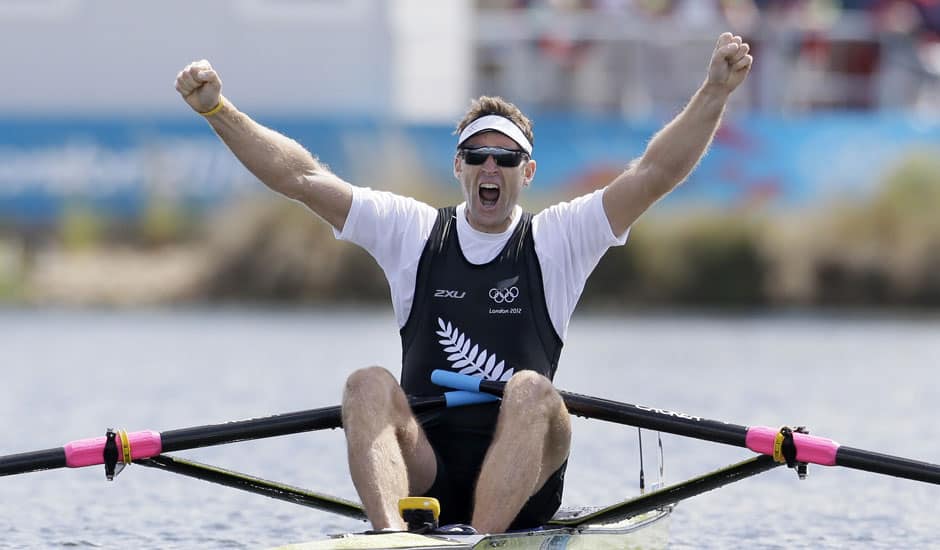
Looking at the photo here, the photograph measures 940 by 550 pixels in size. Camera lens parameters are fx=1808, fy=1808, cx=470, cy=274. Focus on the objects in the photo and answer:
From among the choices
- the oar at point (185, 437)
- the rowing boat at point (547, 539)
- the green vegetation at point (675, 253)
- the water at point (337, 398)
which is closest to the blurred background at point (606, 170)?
the green vegetation at point (675, 253)

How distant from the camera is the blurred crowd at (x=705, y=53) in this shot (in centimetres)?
2303

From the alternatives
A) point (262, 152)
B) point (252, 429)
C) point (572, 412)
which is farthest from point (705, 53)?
point (252, 429)

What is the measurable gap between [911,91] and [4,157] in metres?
11.9

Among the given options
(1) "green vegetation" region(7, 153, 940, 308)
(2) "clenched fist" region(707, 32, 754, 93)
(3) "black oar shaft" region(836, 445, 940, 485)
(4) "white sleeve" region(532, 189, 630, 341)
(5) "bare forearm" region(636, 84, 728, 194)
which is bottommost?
(3) "black oar shaft" region(836, 445, 940, 485)

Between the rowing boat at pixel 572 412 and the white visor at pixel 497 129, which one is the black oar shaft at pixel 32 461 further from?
the white visor at pixel 497 129

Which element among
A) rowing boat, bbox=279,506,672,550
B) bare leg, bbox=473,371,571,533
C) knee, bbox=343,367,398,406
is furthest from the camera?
knee, bbox=343,367,398,406

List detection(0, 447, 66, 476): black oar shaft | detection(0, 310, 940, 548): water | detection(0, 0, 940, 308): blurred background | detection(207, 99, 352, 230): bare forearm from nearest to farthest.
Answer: detection(0, 447, 66, 476): black oar shaft → detection(207, 99, 352, 230): bare forearm → detection(0, 310, 940, 548): water → detection(0, 0, 940, 308): blurred background

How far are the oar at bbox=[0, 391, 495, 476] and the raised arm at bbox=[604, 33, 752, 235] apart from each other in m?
1.07

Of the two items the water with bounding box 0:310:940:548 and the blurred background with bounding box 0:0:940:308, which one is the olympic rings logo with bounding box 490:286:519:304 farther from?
the blurred background with bounding box 0:0:940:308

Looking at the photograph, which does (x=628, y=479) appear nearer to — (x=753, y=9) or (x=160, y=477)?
(x=160, y=477)

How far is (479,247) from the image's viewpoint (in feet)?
26.2

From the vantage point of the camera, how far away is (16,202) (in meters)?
23.7

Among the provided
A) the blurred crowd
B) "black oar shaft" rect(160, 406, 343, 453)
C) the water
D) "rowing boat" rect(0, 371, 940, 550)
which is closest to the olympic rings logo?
"rowing boat" rect(0, 371, 940, 550)

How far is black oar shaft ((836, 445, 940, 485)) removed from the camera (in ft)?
25.6
